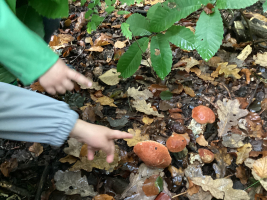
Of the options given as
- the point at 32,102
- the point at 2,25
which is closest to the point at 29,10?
the point at 2,25

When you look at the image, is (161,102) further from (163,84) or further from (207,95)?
(207,95)

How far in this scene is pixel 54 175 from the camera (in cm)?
169

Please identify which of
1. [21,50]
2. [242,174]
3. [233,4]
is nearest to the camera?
[21,50]

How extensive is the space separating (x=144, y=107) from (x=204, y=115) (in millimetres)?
655

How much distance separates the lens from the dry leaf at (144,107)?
6.68 feet

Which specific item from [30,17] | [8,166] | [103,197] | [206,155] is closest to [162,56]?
[206,155]

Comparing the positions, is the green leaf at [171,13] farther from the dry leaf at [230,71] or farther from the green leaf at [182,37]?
the dry leaf at [230,71]

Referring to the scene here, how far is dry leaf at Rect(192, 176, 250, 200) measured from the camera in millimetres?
1483

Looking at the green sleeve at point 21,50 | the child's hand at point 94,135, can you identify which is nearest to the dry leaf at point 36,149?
the child's hand at point 94,135

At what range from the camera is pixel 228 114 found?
197 centimetres

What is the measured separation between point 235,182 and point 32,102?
1748 millimetres

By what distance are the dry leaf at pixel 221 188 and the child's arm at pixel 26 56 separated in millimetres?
1335

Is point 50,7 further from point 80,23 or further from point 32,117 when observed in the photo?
point 80,23

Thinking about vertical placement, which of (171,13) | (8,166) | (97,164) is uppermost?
(171,13)
